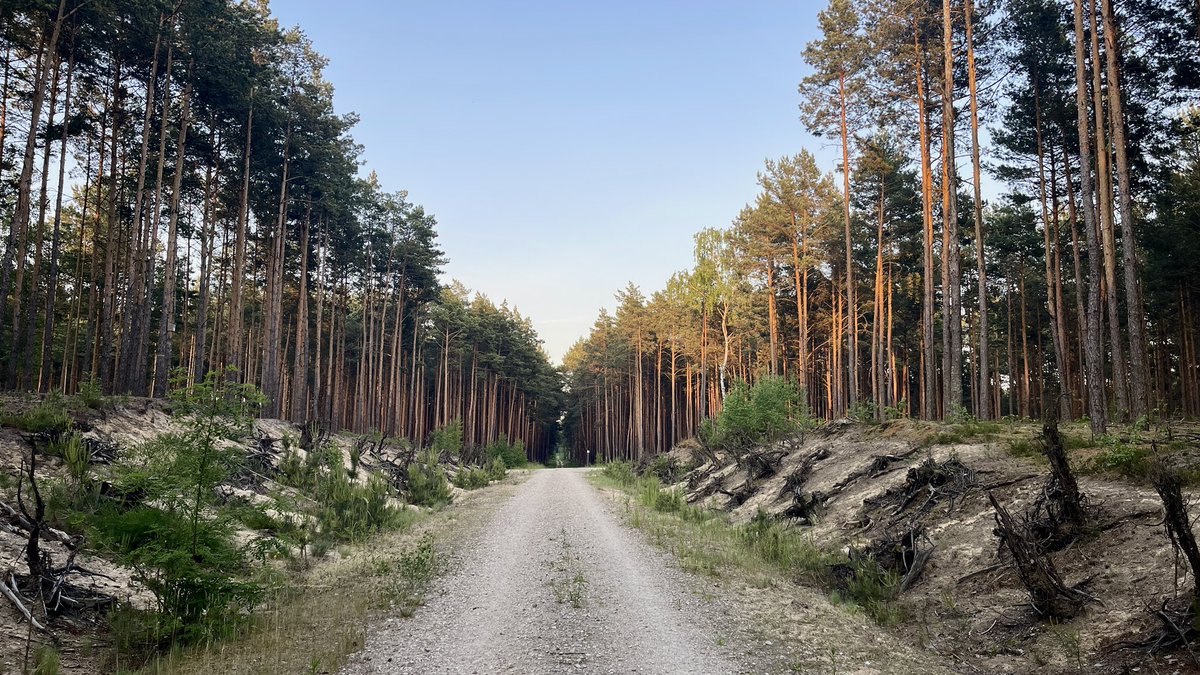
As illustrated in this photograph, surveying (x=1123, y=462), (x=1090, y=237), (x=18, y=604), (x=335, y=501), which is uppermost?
(x=1090, y=237)

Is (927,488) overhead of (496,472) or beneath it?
overhead

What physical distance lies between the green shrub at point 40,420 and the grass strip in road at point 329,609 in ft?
18.4

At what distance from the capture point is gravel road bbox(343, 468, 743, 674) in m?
5.90

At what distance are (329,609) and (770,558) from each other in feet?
24.3

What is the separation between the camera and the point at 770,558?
424 inches

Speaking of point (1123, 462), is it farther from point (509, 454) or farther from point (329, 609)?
point (509, 454)

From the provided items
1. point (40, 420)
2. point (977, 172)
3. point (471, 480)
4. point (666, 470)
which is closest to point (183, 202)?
point (471, 480)

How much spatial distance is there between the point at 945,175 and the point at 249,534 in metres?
21.3

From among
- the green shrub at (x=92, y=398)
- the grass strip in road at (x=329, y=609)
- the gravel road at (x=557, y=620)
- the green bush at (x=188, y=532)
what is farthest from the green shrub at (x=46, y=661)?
the green shrub at (x=92, y=398)

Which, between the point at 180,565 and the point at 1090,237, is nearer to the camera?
the point at 180,565

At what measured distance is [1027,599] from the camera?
21.8 ft

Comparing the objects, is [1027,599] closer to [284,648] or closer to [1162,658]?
[1162,658]

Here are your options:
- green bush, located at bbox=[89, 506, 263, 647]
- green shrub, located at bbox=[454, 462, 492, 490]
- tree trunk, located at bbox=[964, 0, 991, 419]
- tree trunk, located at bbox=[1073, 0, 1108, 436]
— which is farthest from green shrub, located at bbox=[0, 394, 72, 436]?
tree trunk, located at bbox=[964, 0, 991, 419]

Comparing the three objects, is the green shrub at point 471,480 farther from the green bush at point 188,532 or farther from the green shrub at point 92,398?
the green bush at point 188,532
